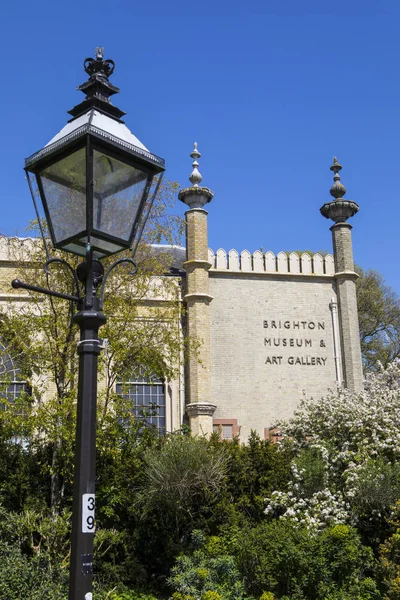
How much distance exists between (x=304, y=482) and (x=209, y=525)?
2.18 meters

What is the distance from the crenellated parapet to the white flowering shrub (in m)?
5.35

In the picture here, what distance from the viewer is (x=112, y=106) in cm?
475

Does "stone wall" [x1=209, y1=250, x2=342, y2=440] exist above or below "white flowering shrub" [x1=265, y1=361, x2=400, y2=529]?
above

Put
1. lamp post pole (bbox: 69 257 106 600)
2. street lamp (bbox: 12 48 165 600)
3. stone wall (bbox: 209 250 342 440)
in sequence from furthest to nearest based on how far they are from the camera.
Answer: stone wall (bbox: 209 250 342 440), street lamp (bbox: 12 48 165 600), lamp post pole (bbox: 69 257 106 600)

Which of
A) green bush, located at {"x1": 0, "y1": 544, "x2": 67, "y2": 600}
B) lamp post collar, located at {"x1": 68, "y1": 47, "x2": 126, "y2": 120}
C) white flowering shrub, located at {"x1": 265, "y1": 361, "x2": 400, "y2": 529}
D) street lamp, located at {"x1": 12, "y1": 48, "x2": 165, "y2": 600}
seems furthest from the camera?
white flowering shrub, located at {"x1": 265, "y1": 361, "x2": 400, "y2": 529}

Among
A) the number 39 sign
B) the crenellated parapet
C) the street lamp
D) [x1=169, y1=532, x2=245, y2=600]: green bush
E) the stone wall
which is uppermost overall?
the crenellated parapet

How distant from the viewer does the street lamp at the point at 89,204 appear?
4.07 m

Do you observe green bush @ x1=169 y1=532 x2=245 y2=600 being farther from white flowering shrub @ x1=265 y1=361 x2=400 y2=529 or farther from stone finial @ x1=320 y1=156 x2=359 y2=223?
stone finial @ x1=320 y1=156 x2=359 y2=223

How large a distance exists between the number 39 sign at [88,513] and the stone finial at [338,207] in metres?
19.4

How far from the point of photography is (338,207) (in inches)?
877

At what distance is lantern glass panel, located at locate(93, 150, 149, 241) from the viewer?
429cm

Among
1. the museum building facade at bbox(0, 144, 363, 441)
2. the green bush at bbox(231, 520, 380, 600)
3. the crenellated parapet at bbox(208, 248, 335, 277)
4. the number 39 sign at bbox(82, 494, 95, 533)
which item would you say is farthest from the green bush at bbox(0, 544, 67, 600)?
the crenellated parapet at bbox(208, 248, 335, 277)

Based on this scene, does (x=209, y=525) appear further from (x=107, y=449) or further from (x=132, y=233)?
(x=132, y=233)

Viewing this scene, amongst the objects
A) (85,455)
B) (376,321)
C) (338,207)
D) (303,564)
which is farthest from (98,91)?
(376,321)
